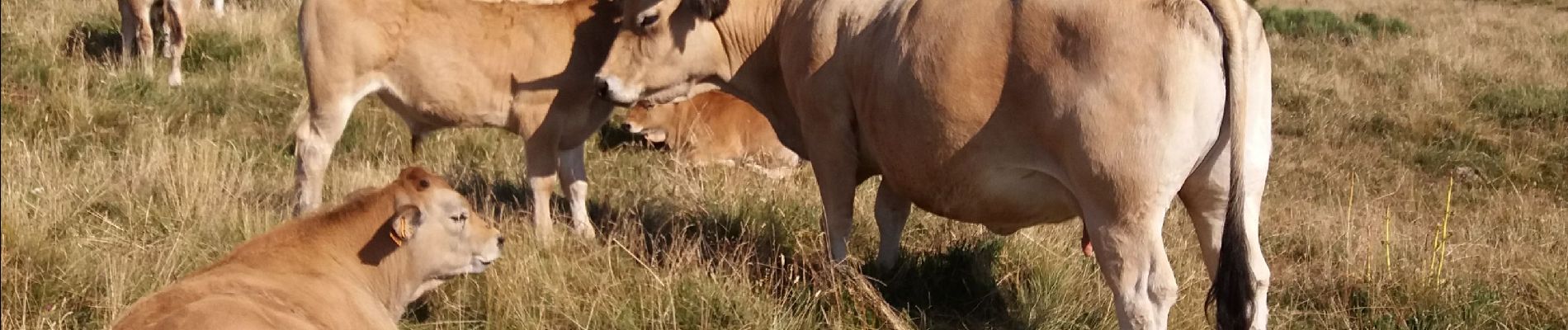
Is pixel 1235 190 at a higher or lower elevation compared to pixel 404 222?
higher

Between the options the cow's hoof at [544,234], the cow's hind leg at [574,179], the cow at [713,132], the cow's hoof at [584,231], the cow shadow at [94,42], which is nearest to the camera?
the cow's hoof at [544,234]

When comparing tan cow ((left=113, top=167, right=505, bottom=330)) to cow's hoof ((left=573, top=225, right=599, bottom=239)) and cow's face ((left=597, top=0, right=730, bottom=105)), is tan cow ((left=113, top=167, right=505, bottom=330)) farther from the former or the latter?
cow's face ((left=597, top=0, right=730, bottom=105))

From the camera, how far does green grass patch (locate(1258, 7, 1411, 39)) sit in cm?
1833

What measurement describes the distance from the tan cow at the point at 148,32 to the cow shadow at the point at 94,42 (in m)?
0.15

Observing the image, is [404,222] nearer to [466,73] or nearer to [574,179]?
[466,73]

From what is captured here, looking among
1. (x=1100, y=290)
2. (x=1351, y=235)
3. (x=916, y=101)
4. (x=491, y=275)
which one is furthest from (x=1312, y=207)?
(x=491, y=275)

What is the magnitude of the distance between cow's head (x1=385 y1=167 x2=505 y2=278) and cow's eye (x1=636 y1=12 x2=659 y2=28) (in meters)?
1.51

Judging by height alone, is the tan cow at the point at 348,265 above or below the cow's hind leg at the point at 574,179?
above

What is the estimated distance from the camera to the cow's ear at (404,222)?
4.47 meters

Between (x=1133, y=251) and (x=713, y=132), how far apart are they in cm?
568

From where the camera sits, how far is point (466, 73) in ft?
22.4

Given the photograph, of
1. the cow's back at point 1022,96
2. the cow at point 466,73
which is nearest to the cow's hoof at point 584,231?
the cow at point 466,73

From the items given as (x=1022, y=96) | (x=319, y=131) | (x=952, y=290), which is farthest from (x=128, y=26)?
(x=1022, y=96)

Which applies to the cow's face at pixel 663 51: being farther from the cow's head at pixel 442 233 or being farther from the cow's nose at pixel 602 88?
the cow's head at pixel 442 233
